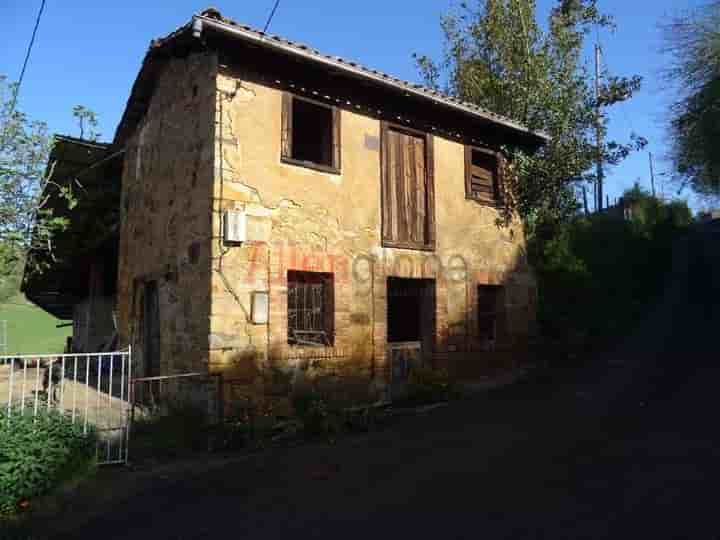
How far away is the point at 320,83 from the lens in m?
8.22

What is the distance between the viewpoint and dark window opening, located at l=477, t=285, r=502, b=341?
1052cm

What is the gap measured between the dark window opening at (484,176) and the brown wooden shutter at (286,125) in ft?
12.9

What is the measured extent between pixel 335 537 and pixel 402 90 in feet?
21.9

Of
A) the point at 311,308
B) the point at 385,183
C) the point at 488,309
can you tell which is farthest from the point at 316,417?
the point at 488,309

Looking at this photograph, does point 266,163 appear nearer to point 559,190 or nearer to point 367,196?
point 367,196

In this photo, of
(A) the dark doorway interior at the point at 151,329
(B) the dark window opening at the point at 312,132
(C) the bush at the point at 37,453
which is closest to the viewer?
(C) the bush at the point at 37,453

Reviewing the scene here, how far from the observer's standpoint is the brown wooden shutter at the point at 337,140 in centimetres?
830

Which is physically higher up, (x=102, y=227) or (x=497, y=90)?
(x=497, y=90)

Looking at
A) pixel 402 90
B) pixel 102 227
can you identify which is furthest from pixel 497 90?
pixel 102 227

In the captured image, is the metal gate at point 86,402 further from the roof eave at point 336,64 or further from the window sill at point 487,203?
the window sill at point 487,203

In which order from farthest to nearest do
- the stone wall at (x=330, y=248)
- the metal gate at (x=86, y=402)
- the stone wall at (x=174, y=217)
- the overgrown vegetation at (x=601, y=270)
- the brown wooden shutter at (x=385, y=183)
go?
the overgrown vegetation at (x=601, y=270), the brown wooden shutter at (x=385, y=183), the stone wall at (x=174, y=217), the stone wall at (x=330, y=248), the metal gate at (x=86, y=402)

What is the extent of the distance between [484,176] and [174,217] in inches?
234

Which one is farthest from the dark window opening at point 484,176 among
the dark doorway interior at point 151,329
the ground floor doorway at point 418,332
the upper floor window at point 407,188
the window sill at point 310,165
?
the dark doorway interior at point 151,329

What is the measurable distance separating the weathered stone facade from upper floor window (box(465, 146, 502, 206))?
0.35m
